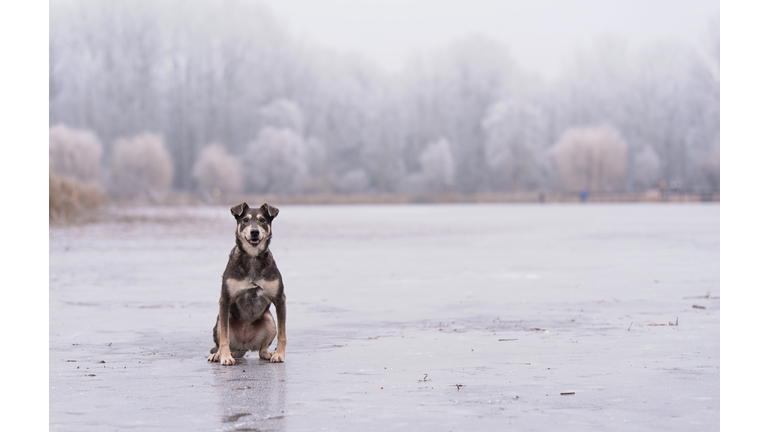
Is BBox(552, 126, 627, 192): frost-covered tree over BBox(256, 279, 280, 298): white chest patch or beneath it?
over

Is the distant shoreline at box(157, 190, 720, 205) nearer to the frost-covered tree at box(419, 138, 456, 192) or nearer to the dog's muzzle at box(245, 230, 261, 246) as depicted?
the frost-covered tree at box(419, 138, 456, 192)

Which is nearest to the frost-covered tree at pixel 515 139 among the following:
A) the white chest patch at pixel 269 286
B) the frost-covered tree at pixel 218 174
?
the frost-covered tree at pixel 218 174

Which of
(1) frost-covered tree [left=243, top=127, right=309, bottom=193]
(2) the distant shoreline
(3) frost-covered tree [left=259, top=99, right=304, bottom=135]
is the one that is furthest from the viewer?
(3) frost-covered tree [left=259, top=99, right=304, bottom=135]

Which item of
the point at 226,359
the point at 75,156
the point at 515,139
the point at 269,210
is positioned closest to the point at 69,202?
the point at 75,156

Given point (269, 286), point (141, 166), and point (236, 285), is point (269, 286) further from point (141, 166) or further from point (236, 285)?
point (141, 166)

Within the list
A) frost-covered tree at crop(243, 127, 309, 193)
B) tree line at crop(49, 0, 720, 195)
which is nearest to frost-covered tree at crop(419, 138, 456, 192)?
tree line at crop(49, 0, 720, 195)

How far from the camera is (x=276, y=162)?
68.4m

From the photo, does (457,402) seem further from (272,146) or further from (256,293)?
(272,146)

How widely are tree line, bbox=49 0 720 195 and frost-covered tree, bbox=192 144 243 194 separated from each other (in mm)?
100

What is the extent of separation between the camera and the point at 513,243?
21094 millimetres

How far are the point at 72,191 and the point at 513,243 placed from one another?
1518 cm

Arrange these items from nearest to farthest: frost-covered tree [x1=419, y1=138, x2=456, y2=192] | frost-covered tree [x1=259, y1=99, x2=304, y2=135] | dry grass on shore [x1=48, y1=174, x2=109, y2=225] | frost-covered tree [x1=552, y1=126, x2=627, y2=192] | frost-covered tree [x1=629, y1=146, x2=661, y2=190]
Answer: dry grass on shore [x1=48, y1=174, x2=109, y2=225] → frost-covered tree [x1=552, y1=126, x2=627, y2=192] → frost-covered tree [x1=259, y1=99, x2=304, y2=135] → frost-covered tree [x1=419, y1=138, x2=456, y2=192] → frost-covered tree [x1=629, y1=146, x2=661, y2=190]

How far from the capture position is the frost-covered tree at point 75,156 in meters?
45.9

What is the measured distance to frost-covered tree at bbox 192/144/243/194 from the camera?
66750 millimetres
